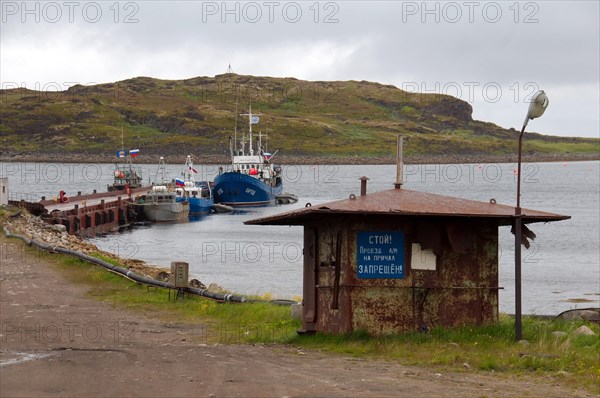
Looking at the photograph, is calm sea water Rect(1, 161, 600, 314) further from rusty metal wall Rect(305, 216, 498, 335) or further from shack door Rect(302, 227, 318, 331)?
shack door Rect(302, 227, 318, 331)

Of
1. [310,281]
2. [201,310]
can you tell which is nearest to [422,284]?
[310,281]

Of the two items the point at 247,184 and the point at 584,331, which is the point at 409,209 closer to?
the point at 584,331

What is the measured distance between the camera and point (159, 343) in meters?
15.6

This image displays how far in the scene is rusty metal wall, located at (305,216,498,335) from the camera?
571 inches

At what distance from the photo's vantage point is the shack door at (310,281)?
15102 mm

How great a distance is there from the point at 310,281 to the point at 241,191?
82.7m

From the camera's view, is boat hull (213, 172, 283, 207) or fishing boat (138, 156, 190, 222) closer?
fishing boat (138, 156, 190, 222)

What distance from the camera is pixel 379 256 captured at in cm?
1445

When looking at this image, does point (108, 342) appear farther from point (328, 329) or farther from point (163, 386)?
point (163, 386)

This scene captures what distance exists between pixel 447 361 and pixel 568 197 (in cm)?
12109

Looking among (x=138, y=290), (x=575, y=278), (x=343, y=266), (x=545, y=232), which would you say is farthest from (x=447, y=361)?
(x=545, y=232)

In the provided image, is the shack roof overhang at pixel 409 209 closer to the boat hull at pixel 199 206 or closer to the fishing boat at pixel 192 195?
the fishing boat at pixel 192 195

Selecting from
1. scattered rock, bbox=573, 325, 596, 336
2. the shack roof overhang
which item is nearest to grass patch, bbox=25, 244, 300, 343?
the shack roof overhang

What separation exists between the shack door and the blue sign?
33.0 inches
